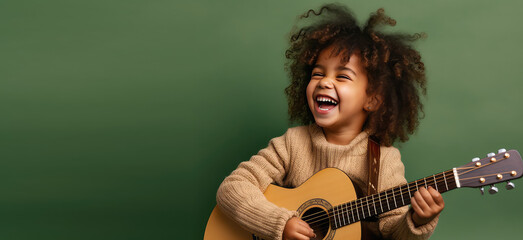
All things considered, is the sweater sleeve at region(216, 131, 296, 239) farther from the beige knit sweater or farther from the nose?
the nose

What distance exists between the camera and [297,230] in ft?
4.80

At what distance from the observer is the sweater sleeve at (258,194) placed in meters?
1.51

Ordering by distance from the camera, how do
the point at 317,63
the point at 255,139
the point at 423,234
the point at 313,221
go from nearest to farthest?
the point at 423,234
the point at 313,221
the point at 317,63
the point at 255,139

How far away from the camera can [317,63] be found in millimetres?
1697

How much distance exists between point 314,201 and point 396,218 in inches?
9.2

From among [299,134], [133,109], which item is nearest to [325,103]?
[299,134]

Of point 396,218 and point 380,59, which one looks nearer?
point 396,218

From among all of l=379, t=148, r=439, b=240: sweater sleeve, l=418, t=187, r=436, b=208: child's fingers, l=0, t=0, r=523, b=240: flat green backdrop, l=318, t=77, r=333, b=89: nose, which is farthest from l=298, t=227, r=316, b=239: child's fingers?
l=0, t=0, r=523, b=240: flat green backdrop

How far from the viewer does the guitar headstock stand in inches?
49.1

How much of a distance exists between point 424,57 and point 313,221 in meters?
0.96

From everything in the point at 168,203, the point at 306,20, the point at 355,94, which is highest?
the point at 306,20

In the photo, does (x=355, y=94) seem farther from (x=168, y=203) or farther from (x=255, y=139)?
(x=168, y=203)

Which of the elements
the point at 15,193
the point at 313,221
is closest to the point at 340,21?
the point at 313,221

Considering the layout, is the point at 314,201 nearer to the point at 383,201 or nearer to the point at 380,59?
the point at 383,201
